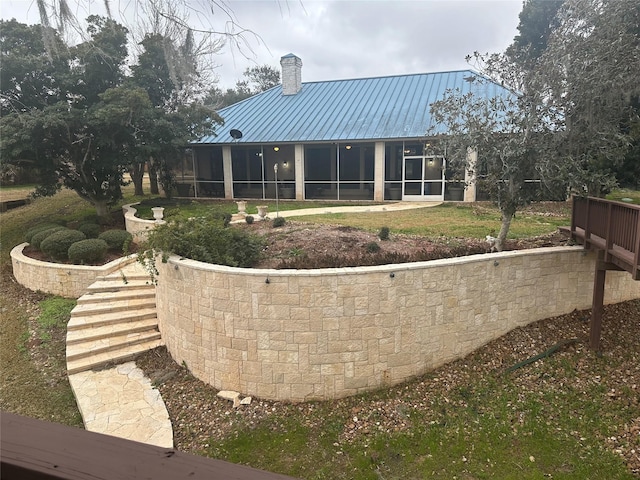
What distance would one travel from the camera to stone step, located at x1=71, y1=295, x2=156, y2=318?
897 centimetres

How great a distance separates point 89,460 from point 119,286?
32.0 ft

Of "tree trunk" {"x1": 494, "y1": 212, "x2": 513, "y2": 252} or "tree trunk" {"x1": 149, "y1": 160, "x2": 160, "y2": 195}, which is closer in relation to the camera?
"tree trunk" {"x1": 494, "y1": 212, "x2": 513, "y2": 252}

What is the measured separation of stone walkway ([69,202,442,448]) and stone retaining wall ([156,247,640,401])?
34.7 inches

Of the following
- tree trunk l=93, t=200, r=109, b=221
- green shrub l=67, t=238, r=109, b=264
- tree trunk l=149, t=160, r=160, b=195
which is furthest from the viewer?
tree trunk l=149, t=160, r=160, b=195

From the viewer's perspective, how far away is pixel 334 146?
842 inches

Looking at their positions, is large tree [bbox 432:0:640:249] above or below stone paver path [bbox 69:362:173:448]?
above

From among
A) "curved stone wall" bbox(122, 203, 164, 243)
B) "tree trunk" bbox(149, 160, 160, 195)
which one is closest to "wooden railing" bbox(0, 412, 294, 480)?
"curved stone wall" bbox(122, 203, 164, 243)

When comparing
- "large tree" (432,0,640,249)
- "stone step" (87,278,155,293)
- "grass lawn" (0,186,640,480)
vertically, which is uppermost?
"large tree" (432,0,640,249)

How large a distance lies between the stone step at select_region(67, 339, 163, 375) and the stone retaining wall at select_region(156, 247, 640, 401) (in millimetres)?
1091

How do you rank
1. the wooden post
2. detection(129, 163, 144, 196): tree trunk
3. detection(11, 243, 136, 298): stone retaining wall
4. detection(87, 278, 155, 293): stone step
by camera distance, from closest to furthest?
the wooden post → detection(87, 278, 155, 293): stone step → detection(11, 243, 136, 298): stone retaining wall → detection(129, 163, 144, 196): tree trunk

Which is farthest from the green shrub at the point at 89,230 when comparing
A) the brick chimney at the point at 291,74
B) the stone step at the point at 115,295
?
the brick chimney at the point at 291,74

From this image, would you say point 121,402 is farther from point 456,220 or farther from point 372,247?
point 456,220

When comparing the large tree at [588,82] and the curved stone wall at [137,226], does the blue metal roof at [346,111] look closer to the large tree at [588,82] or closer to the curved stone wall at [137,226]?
the curved stone wall at [137,226]

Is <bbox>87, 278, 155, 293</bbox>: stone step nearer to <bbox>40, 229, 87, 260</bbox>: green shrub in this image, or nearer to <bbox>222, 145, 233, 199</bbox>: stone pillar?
<bbox>40, 229, 87, 260</bbox>: green shrub
